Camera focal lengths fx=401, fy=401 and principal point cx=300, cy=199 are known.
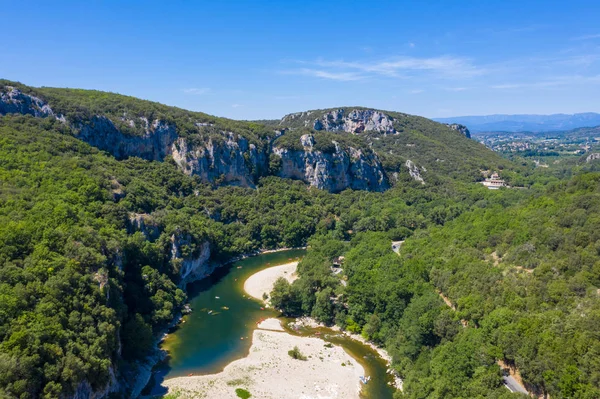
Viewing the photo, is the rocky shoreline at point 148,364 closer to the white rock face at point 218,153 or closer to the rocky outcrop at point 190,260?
the rocky outcrop at point 190,260

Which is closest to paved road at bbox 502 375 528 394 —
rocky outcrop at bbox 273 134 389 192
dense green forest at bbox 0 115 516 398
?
dense green forest at bbox 0 115 516 398

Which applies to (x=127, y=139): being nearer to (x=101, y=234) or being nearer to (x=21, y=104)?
(x=21, y=104)

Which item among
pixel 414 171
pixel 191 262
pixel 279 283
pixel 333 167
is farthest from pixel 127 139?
pixel 414 171

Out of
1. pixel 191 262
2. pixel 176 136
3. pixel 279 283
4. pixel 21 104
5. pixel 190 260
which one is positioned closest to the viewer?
pixel 279 283

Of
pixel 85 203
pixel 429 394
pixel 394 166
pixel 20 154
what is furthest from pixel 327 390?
pixel 394 166

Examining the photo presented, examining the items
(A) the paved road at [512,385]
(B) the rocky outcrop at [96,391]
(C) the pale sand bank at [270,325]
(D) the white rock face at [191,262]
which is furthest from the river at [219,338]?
(A) the paved road at [512,385]
